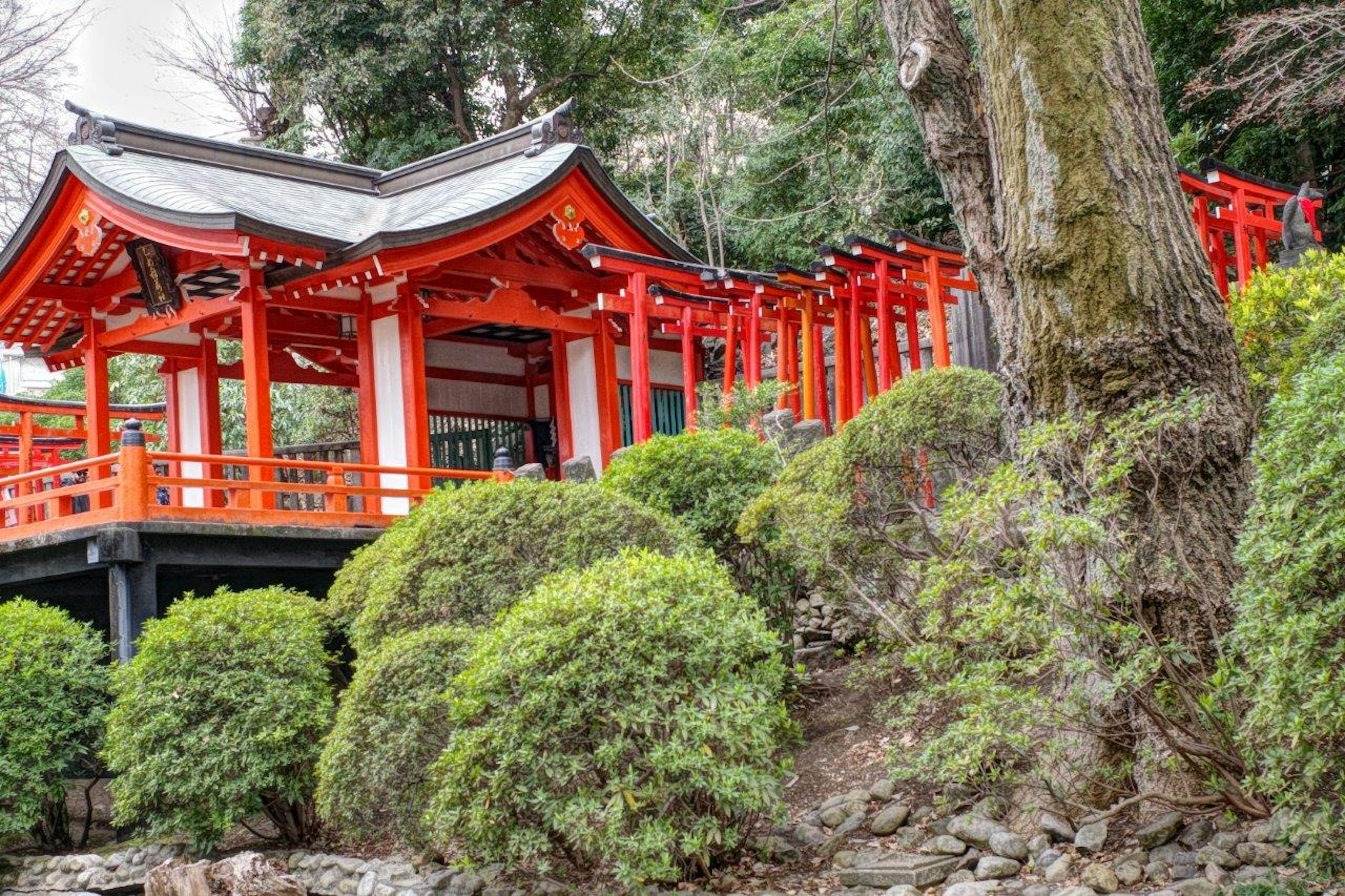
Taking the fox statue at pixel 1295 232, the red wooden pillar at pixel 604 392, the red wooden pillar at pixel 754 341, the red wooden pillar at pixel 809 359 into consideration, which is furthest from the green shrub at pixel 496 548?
the fox statue at pixel 1295 232

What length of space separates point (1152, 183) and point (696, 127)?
16.1 metres

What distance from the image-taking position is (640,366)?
11891 mm

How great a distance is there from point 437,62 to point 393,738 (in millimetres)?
18557

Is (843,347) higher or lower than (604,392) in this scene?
higher

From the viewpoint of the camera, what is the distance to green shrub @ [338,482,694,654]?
738 centimetres

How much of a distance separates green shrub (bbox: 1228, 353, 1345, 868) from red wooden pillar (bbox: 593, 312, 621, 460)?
9368mm

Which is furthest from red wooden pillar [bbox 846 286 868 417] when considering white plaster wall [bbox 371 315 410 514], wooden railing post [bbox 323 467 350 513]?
wooden railing post [bbox 323 467 350 513]

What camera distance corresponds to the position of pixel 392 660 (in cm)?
671

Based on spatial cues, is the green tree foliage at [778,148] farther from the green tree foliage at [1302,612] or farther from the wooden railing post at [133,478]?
the green tree foliage at [1302,612]

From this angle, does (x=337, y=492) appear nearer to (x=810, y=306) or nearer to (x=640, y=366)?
(x=640, y=366)

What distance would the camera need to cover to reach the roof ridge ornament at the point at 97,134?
12.7 m

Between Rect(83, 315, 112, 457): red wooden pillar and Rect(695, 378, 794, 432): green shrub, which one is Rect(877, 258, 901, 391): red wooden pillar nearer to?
Rect(695, 378, 794, 432): green shrub

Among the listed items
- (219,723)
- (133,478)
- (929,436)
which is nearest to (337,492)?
(133,478)

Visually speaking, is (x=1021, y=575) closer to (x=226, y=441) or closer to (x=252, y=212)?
(x=252, y=212)
